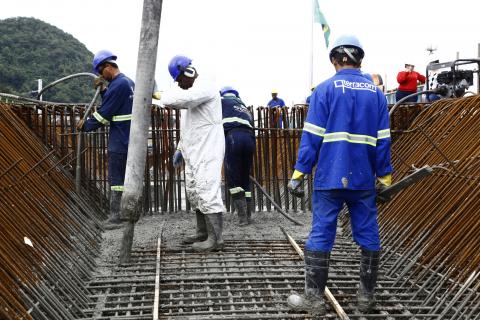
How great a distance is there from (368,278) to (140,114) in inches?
93.7

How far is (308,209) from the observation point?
7.45 meters

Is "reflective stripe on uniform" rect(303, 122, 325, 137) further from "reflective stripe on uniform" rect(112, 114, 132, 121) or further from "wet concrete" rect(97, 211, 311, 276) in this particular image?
"reflective stripe on uniform" rect(112, 114, 132, 121)

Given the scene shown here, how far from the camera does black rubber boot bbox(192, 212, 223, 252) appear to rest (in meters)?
4.99

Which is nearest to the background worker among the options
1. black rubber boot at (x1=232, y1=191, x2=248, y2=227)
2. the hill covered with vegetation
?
black rubber boot at (x1=232, y1=191, x2=248, y2=227)

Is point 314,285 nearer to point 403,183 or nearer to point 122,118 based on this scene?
point 403,183

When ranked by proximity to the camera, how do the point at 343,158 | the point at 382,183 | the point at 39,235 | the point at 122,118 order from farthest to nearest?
the point at 122,118, the point at 39,235, the point at 382,183, the point at 343,158

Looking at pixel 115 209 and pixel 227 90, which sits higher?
pixel 227 90

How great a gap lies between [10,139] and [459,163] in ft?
13.6

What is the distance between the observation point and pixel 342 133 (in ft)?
11.3

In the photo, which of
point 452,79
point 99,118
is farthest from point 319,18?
point 99,118

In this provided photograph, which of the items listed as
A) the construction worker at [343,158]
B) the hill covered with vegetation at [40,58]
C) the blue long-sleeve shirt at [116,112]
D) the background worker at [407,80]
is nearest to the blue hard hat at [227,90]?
the blue long-sleeve shirt at [116,112]

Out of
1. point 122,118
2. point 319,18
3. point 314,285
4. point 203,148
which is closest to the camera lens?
point 314,285

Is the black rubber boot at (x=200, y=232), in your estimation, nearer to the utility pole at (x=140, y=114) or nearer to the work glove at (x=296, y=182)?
the utility pole at (x=140, y=114)

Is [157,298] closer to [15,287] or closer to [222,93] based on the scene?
[15,287]
